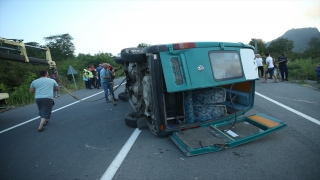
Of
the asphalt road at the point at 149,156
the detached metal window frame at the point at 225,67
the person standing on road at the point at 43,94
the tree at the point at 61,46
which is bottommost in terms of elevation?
the asphalt road at the point at 149,156

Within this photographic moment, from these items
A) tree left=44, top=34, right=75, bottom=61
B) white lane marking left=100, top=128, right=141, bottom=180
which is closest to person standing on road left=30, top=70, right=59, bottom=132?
white lane marking left=100, top=128, right=141, bottom=180

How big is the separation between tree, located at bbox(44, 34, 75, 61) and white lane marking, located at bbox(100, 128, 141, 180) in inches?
1763

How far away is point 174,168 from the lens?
9.17 feet

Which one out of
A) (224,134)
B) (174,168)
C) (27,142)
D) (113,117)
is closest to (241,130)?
(224,134)

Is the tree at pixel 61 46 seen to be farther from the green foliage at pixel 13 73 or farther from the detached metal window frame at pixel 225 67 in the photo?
the detached metal window frame at pixel 225 67

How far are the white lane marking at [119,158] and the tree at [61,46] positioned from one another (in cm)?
4478

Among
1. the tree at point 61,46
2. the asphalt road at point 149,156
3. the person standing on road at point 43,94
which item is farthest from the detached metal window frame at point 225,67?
the tree at point 61,46

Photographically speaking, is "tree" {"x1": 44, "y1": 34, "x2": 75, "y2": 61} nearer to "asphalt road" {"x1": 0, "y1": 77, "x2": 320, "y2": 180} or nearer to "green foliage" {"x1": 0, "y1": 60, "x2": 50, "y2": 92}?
"green foliage" {"x1": 0, "y1": 60, "x2": 50, "y2": 92}

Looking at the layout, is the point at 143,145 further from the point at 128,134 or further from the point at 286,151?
the point at 286,151

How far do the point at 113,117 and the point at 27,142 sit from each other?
2.31 m

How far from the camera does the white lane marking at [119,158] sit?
9.06 ft

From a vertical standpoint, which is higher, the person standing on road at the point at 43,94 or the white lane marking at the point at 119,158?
the person standing on road at the point at 43,94

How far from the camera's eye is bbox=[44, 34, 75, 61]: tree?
4300cm

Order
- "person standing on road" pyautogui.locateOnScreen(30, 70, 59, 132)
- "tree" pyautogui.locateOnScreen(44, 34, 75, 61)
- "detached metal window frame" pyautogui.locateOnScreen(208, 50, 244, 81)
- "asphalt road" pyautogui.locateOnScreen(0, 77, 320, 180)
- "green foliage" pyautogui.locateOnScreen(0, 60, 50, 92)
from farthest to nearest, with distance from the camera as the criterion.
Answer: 1. "tree" pyautogui.locateOnScreen(44, 34, 75, 61)
2. "green foliage" pyautogui.locateOnScreen(0, 60, 50, 92)
3. "person standing on road" pyautogui.locateOnScreen(30, 70, 59, 132)
4. "detached metal window frame" pyautogui.locateOnScreen(208, 50, 244, 81)
5. "asphalt road" pyautogui.locateOnScreen(0, 77, 320, 180)
